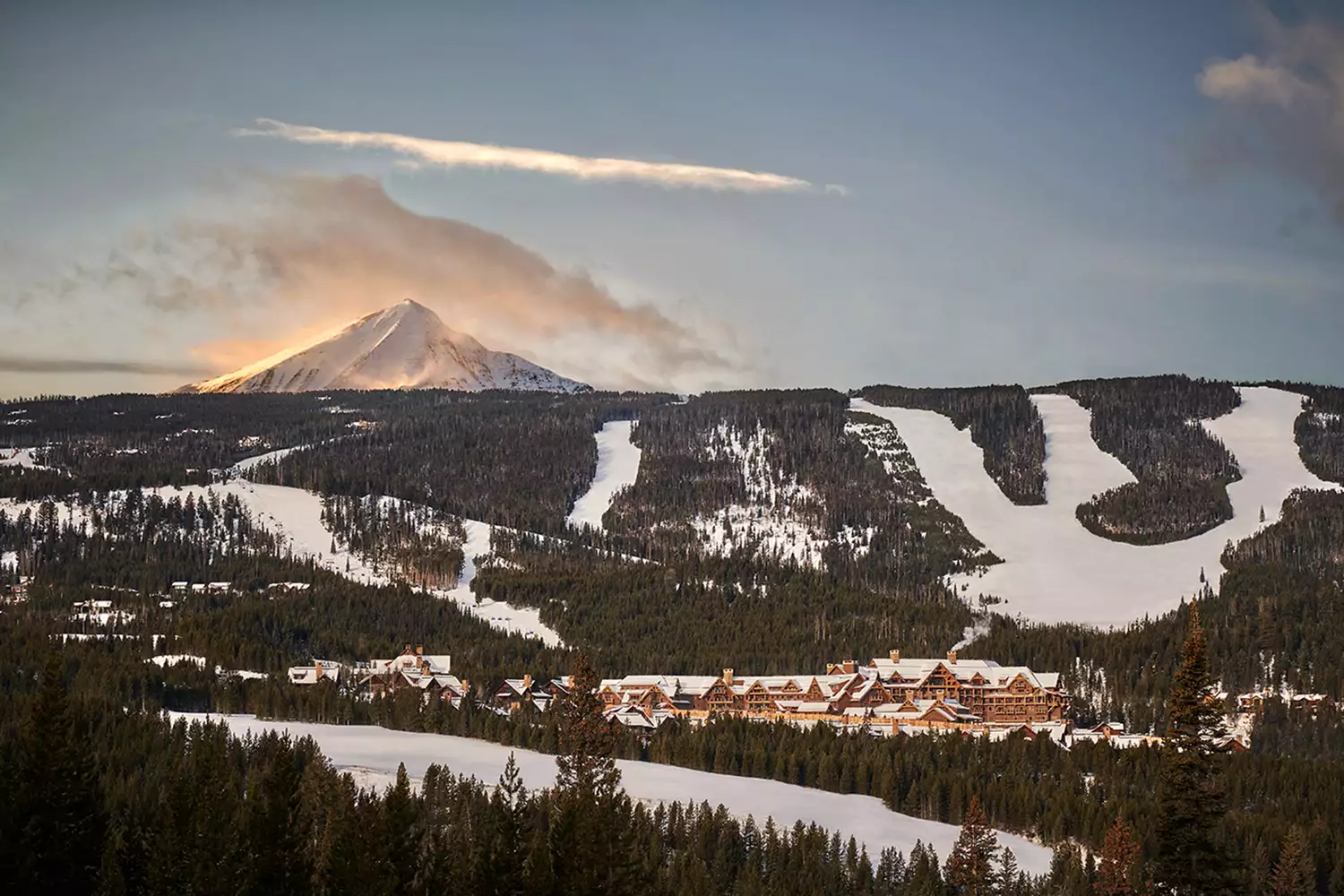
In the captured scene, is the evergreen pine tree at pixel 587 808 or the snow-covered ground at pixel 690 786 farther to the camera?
the snow-covered ground at pixel 690 786

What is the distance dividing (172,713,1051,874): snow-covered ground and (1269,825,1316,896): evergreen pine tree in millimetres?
12239

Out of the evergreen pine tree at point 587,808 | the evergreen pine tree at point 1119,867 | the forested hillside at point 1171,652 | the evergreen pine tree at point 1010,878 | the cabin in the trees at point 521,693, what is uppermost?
the forested hillside at point 1171,652

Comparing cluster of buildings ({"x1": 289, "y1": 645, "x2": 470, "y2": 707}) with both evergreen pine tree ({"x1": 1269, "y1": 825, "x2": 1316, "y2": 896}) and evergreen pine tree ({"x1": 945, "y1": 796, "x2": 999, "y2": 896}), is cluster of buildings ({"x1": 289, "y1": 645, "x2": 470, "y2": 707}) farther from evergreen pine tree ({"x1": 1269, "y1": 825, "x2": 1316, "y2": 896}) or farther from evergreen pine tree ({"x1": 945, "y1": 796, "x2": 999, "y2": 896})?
evergreen pine tree ({"x1": 1269, "y1": 825, "x2": 1316, "y2": 896})

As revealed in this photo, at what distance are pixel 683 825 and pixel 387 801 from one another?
32.1 meters

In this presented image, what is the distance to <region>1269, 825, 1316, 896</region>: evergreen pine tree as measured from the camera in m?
81.3

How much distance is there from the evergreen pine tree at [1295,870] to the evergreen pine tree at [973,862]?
1452 cm

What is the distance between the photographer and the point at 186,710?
128m

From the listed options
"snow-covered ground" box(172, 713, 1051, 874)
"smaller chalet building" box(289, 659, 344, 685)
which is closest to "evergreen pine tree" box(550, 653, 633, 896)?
"snow-covered ground" box(172, 713, 1051, 874)

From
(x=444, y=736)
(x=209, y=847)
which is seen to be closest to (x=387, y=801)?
(x=209, y=847)

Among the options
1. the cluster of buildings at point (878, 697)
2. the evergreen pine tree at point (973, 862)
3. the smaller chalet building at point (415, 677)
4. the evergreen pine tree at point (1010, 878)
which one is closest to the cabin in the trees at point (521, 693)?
the smaller chalet building at point (415, 677)

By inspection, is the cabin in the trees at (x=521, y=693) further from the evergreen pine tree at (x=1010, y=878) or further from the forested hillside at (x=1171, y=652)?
the evergreen pine tree at (x=1010, y=878)

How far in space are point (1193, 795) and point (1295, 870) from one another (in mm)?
31038

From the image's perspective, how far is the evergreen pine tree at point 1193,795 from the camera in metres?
55.3

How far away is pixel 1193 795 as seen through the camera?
182ft
